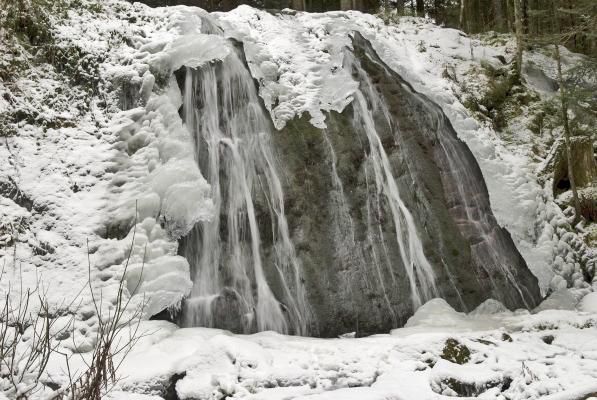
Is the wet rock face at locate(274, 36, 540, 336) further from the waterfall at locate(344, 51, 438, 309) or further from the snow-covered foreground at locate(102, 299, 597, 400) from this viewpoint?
the snow-covered foreground at locate(102, 299, 597, 400)

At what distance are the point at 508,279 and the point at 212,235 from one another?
452cm

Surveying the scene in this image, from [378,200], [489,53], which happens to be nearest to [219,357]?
[378,200]

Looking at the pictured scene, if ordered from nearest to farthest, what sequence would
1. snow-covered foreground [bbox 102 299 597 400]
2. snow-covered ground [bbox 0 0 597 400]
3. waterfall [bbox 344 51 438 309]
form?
snow-covered foreground [bbox 102 299 597 400], snow-covered ground [bbox 0 0 597 400], waterfall [bbox 344 51 438 309]

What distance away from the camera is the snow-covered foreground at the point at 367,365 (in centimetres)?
495

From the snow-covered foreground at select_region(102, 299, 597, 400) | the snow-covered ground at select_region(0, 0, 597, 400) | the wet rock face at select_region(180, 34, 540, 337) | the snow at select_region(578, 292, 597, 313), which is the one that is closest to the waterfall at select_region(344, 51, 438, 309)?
the wet rock face at select_region(180, 34, 540, 337)

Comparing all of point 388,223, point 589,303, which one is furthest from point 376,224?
point 589,303

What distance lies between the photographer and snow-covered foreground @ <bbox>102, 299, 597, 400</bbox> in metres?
4.95

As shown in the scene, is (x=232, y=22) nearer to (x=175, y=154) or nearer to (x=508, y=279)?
(x=175, y=154)

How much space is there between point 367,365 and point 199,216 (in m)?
2.98

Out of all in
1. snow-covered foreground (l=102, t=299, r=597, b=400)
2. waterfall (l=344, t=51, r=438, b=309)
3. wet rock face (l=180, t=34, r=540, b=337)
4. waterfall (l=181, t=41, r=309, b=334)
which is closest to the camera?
snow-covered foreground (l=102, t=299, r=597, b=400)

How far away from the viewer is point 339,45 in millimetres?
9992

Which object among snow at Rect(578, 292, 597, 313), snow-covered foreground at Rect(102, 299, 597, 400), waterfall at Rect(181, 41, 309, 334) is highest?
waterfall at Rect(181, 41, 309, 334)

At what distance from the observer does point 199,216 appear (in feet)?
23.2

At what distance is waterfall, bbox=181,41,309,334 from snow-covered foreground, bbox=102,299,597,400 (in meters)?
0.65
